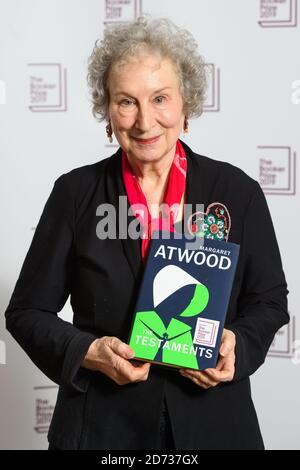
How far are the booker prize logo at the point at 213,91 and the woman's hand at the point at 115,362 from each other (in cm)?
109

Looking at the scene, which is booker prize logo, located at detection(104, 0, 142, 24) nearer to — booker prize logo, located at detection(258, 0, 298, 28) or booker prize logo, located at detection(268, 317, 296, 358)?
booker prize logo, located at detection(258, 0, 298, 28)

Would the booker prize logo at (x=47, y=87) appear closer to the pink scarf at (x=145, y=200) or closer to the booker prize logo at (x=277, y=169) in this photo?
the booker prize logo at (x=277, y=169)

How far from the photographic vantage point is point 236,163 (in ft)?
6.99

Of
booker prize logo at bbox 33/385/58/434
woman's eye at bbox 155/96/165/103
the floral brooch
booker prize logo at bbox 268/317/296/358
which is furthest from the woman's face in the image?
booker prize logo at bbox 33/385/58/434

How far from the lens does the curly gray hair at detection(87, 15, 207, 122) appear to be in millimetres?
1242

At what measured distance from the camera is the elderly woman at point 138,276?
1221 millimetres

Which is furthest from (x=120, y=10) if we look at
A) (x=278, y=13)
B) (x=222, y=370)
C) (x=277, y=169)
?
(x=222, y=370)

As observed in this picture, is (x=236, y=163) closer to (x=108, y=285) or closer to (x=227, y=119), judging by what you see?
(x=227, y=119)
